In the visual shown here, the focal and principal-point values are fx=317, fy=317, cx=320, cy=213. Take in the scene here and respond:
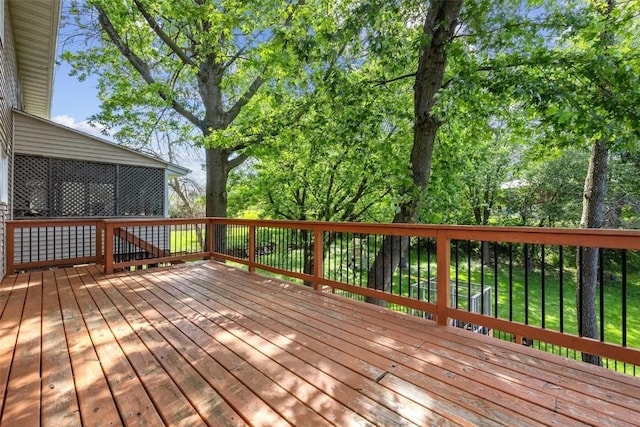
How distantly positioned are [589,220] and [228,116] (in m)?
9.40

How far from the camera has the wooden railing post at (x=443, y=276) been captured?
283 centimetres

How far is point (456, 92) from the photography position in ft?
13.3

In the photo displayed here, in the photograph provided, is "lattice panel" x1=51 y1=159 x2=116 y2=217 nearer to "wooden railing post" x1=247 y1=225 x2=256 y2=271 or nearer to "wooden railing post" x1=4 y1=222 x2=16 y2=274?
"wooden railing post" x1=4 y1=222 x2=16 y2=274

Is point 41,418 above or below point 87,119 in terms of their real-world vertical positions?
below

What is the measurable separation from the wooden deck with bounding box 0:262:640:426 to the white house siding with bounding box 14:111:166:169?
479 centimetres

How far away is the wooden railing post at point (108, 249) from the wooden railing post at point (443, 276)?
15.6ft

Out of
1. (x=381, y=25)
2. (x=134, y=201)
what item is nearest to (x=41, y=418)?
(x=381, y=25)

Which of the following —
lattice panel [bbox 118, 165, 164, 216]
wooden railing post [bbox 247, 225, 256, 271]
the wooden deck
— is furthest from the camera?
lattice panel [bbox 118, 165, 164, 216]

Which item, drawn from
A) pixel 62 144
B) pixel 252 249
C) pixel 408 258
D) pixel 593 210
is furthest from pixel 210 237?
pixel 593 210

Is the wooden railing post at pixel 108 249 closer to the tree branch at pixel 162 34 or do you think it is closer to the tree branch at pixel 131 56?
the tree branch at pixel 131 56

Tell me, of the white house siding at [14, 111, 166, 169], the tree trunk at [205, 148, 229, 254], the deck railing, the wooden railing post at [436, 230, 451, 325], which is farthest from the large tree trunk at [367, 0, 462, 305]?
the white house siding at [14, 111, 166, 169]

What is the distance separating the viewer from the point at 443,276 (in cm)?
284

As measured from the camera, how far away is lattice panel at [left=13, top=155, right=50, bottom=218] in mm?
6574

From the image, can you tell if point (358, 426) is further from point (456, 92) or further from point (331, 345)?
point (456, 92)
